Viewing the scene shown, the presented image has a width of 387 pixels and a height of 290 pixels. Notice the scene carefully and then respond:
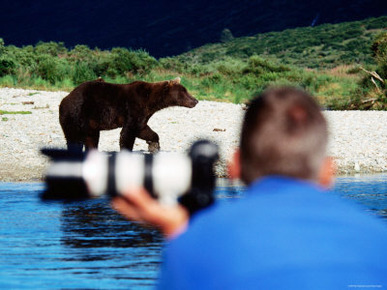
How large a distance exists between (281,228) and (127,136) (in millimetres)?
10643

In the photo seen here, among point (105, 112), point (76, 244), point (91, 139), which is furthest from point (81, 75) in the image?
point (76, 244)

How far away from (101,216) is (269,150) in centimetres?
812

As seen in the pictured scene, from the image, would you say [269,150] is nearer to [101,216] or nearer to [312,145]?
[312,145]

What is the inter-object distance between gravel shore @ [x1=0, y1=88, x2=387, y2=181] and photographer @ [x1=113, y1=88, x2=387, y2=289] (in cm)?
1150

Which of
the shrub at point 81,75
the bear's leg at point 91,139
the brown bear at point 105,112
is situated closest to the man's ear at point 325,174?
the brown bear at point 105,112

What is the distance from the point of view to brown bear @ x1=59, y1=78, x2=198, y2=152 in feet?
39.6

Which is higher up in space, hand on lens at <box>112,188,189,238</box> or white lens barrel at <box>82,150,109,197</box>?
white lens barrel at <box>82,150,109,197</box>

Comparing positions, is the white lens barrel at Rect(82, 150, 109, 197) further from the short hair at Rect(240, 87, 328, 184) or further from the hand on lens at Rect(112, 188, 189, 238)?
the short hair at Rect(240, 87, 328, 184)

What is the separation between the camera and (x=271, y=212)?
5.35 feet

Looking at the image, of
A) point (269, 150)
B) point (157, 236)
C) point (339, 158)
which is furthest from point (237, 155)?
point (339, 158)

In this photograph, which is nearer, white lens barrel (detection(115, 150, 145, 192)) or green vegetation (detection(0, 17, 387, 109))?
white lens barrel (detection(115, 150, 145, 192))

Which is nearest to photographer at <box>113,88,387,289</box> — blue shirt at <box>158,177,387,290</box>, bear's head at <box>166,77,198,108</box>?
blue shirt at <box>158,177,387,290</box>

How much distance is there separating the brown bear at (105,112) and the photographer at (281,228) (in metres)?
Answer: 10.3

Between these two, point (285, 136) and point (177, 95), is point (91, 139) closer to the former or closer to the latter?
point (177, 95)
